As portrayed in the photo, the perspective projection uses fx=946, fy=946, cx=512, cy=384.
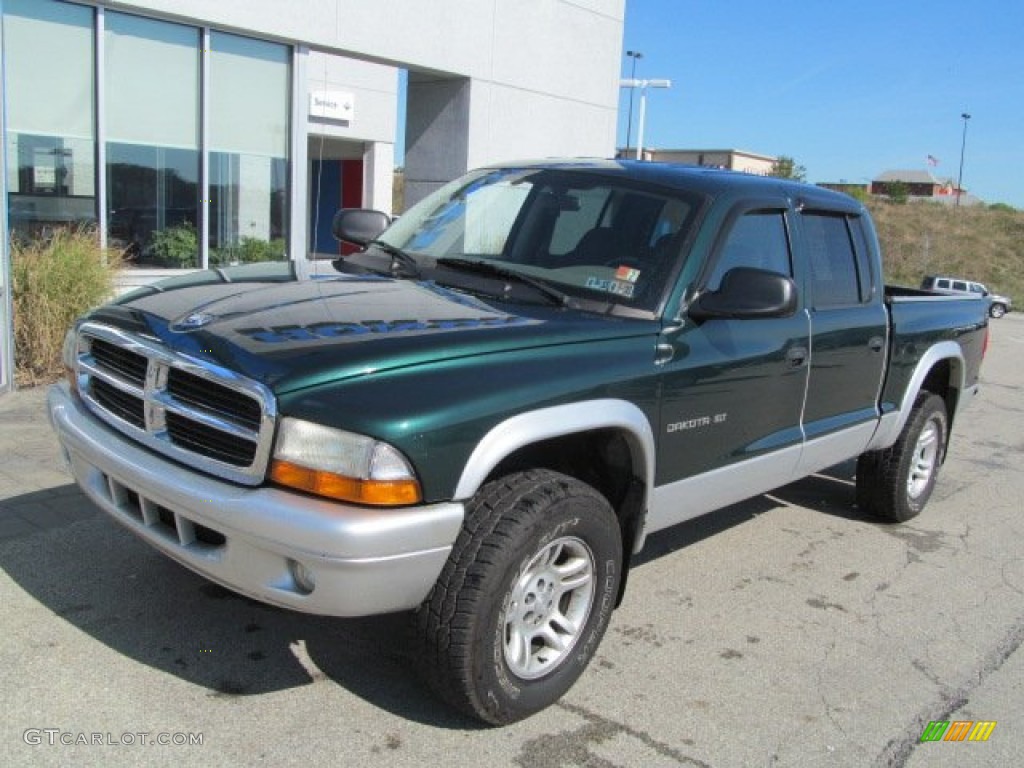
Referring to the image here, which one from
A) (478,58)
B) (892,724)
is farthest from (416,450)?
(478,58)

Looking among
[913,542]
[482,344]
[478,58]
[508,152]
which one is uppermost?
[478,58]

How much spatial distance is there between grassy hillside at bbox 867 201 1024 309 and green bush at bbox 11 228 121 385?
42885 mm

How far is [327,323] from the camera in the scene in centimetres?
311

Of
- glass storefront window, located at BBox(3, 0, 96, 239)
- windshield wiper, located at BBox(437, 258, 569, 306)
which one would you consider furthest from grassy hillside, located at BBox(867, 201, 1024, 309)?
windshield wiper, located at BBox(437, 258, 569, 306)

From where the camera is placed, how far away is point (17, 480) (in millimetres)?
5180

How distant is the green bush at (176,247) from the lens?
1016cm

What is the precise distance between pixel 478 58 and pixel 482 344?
9.88 m

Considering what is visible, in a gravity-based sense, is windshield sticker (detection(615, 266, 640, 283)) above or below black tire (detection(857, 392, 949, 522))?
above

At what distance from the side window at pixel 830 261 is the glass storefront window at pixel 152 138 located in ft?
23.6

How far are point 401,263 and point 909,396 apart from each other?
3077 mm

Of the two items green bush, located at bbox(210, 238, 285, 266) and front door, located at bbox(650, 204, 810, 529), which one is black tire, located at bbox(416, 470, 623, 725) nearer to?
front door, located at bbox(650, 204, 810, 529)

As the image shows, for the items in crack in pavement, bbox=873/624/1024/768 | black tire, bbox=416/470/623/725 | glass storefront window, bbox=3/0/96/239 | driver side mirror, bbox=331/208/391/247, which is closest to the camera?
black tire, bbox=416/470/623/725

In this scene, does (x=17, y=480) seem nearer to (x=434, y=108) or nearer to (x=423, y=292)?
(x=423, y=292)

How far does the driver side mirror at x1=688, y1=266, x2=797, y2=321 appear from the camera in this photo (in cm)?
362
